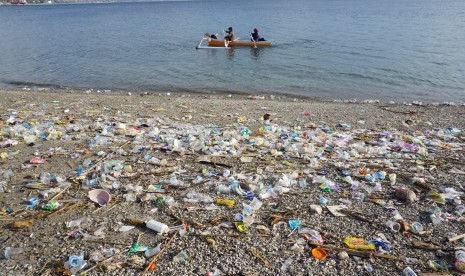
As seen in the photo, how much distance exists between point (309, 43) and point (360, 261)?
80.6 feet

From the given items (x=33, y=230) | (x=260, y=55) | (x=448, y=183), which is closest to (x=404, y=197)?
(x=448, y=183)

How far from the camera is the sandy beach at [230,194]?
3.95m

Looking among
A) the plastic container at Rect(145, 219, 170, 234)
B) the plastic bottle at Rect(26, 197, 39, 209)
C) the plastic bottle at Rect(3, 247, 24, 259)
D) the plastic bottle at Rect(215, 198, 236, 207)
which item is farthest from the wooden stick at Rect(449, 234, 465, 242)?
the plastic bottle at Rect(26, 197, 39, 209)

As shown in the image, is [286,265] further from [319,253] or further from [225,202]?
[225,202]

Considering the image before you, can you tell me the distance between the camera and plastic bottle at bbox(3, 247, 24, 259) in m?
3.92

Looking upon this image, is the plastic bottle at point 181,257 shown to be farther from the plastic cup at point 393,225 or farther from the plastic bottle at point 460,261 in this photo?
the plastic bottle at point 460,261

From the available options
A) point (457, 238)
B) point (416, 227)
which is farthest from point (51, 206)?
point (457, 238)

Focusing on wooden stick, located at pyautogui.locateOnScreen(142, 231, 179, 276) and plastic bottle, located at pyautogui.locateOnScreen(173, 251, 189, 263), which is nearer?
wooden stick, located at pyautogui.locateOnScreen(142, 231, 179, 276)

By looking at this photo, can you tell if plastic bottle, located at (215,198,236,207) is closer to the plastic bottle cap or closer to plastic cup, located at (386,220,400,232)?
the plastic bottle cap

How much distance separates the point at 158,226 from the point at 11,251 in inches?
64.9

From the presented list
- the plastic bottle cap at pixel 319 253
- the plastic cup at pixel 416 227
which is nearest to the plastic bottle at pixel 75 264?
the plastic bottle cap at pixel 319 253

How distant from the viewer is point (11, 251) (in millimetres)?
3990

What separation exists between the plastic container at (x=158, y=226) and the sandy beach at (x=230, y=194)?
7cm

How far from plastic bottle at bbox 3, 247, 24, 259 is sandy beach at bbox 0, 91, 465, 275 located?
0.24 feet
